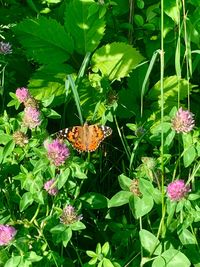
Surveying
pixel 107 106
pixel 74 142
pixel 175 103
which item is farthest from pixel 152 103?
pixel 74 142

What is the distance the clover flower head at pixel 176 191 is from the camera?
6.13 ft

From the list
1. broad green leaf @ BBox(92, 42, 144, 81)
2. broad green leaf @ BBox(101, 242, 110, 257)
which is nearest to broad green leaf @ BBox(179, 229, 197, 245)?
broad green leaf @ BBox(101, 242, 110, 257)

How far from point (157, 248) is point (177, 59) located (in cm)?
60

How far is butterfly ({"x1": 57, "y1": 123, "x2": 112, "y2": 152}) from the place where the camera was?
79.4 inches

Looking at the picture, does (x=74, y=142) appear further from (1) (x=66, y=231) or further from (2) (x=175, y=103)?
(2) (x=175, y=103)

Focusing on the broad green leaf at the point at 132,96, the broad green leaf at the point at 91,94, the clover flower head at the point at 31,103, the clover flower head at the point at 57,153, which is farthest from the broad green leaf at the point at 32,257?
the broad green leaf at the point at 132,96

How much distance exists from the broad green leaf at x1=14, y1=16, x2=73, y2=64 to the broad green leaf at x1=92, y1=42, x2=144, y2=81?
129 mm

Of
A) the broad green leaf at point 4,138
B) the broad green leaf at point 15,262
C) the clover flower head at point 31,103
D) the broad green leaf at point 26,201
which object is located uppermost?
the clover flower head at point 31,103

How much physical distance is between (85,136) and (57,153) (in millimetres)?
193

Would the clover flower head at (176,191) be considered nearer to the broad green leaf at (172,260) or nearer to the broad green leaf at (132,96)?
the broad green leaf at (172,260)

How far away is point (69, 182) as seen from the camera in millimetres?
1988

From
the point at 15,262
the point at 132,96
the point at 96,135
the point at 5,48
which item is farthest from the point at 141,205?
the point at 5,48

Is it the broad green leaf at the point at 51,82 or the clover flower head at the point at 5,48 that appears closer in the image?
the broad green leaf at the point at 51,82

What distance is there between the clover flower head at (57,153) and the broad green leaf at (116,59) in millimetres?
616
